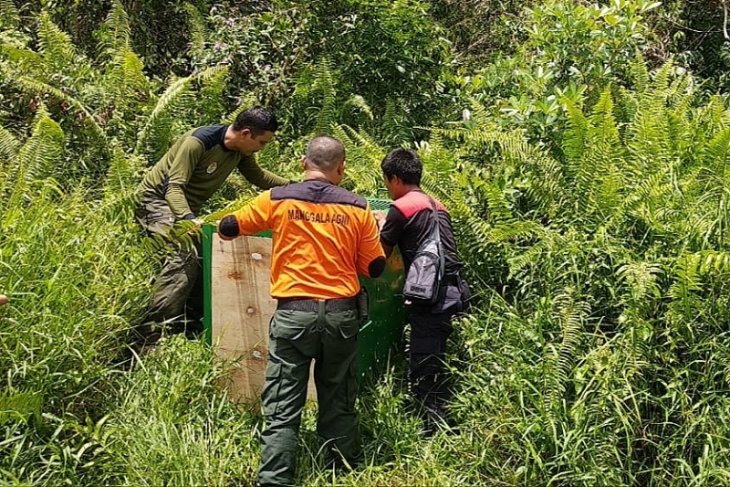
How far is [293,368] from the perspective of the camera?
3291 millimetres

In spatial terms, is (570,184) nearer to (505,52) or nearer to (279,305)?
(279,305)

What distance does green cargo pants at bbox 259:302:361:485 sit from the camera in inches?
128

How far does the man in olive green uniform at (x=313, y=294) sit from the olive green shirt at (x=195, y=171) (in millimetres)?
1044

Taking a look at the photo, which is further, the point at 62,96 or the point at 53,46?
the point at 53,46

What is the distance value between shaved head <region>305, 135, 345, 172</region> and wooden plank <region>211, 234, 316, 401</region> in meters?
0.55

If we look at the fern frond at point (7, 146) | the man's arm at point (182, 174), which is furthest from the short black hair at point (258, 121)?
the fern frond at point (7, 146)

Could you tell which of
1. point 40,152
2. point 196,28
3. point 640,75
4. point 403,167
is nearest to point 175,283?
point 40,152

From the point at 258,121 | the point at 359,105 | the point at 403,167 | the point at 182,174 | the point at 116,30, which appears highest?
the point at 116,30

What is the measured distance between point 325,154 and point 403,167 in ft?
1.95

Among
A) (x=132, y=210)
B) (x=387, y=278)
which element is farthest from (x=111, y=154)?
(x=387, y=278)

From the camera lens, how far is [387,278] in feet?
13.3

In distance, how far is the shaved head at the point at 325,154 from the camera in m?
3.43

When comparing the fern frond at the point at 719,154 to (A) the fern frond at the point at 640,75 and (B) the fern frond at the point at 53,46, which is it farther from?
(B) the fern frond at the point at 53,46

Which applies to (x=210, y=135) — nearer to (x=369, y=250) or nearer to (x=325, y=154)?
(x=325, y=154)
